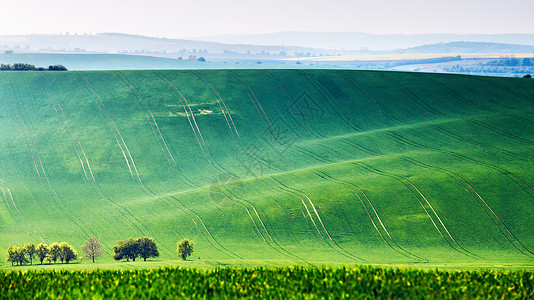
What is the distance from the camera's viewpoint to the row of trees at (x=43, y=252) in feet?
127

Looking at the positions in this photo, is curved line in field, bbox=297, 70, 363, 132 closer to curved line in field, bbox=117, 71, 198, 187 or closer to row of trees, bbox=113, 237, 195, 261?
curved line in field, bbox=117, 71, 198, 187

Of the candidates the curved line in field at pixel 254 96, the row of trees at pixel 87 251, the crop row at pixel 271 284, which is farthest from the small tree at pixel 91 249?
the curved line in field at pixel 254 96

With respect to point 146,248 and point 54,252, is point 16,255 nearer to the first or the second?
point 54,252

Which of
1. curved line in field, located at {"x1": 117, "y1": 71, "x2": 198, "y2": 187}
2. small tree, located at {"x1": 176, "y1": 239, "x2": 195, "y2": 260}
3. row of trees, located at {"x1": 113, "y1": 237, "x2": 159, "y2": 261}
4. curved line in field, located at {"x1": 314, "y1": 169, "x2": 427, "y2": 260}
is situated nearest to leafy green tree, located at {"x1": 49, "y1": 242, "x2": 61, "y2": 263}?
row of trees, located at {"x1": 113, "y1": 237, "x2": 159, "y2": 261}

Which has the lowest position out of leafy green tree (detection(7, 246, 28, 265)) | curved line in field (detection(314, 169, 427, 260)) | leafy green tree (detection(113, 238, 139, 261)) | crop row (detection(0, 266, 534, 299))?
crop row (detection(0, 266, 534, 299))

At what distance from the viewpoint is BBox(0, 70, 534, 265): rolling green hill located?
43.5m

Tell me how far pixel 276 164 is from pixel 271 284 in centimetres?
4704

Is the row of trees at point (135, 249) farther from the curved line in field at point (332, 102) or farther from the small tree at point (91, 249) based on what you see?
the curved line in field at point (332, 102)

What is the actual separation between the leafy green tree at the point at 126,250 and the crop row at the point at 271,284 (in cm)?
2335

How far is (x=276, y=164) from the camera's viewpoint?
62.2 meters

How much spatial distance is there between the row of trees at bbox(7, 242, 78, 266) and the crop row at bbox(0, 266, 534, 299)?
955 inches

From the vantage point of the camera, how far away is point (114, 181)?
59.9 meters

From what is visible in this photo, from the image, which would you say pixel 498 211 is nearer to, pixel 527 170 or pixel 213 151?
pixel 527 170

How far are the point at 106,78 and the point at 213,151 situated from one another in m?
34.2
